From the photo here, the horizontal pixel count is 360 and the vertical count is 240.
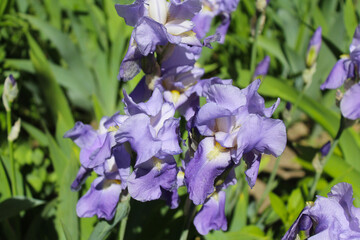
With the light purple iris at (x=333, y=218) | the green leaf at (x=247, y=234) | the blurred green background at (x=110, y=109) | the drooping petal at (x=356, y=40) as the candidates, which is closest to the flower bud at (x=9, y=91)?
the blurred green background at (x=110, y=109)

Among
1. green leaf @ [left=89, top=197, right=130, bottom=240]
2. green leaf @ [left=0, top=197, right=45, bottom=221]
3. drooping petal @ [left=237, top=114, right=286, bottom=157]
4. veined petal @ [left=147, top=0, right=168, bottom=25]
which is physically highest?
veined petal @ [left=147, top=0, right=168, bottom=25]

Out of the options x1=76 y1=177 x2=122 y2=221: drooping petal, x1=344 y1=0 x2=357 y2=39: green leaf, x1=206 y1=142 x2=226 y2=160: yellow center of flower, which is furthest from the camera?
x1=344 y1=0 x2=357 y2=39: green leaf

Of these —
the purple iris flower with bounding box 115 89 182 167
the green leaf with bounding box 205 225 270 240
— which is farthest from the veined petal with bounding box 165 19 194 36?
the green leaf with bounding box 205 225 270 240

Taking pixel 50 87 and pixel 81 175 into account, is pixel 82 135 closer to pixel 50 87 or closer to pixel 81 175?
pixel 81 175

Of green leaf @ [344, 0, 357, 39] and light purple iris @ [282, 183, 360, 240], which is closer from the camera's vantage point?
light purple iris @ [282, 183, 360, 240]

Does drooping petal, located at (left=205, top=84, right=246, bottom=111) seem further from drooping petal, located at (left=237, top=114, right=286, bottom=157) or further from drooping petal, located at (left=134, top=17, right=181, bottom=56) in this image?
drooping petal, located at (left=134, top=17, right=181, bottom=56)

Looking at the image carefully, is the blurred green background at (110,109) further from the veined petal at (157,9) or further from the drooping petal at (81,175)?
the veined petal at (157,9)
